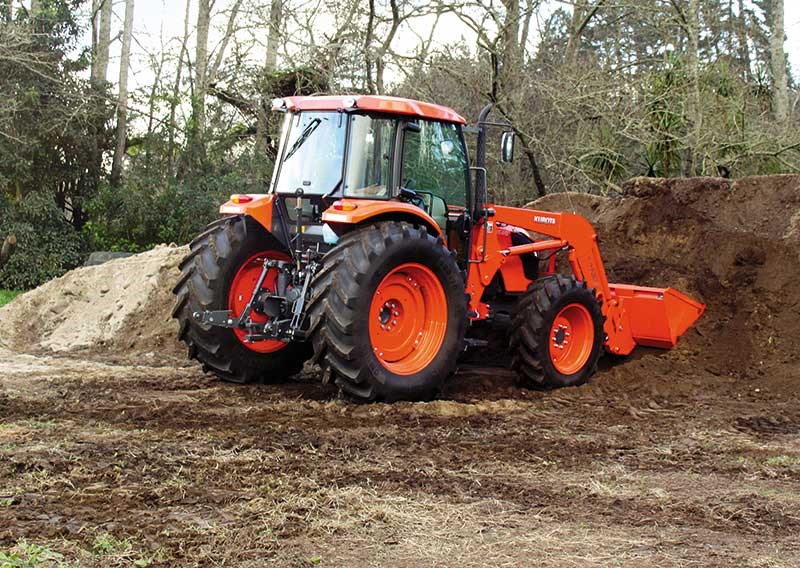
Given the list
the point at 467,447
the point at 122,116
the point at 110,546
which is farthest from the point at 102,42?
the point at 110,546

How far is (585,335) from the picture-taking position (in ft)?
30.5

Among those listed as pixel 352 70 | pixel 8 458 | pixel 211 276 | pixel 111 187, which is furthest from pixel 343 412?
pixel 111 187

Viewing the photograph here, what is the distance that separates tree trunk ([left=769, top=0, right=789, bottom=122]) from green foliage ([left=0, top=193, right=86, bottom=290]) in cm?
1385

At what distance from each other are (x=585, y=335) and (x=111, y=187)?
1429 centimetres

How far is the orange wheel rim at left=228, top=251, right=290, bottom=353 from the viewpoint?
8.45 metres

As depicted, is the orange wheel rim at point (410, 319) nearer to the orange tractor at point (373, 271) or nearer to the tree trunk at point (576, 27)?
the orange tractor at point (373, 271)

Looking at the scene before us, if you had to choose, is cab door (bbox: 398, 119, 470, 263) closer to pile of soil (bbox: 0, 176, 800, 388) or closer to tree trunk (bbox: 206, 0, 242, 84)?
pile of soil (bbox: 0, 176, 800, 388)

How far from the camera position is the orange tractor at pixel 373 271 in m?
7.52

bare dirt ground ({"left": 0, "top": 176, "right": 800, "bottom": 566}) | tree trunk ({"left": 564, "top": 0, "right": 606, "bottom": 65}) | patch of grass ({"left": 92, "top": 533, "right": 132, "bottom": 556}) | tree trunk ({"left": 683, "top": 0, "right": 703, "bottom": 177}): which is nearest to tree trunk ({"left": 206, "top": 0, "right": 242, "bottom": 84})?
tree trunk ({"left": 564, "top": 0, "right": 606, "bottom": 65})

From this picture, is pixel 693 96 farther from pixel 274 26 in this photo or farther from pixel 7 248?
pixel 7 248

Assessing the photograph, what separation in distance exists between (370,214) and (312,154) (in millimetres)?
1061

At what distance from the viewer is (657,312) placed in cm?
966

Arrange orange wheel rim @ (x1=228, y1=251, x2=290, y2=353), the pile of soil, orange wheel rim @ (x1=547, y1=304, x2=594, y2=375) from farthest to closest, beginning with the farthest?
the pile of soil < orange wheel rim @ (x1=547, y1=304, x2=594, y2=375) < orange wheel rim @ (x1=228, y1=251, x2=290, y2=353)

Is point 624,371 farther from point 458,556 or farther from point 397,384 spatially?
point 458,556
